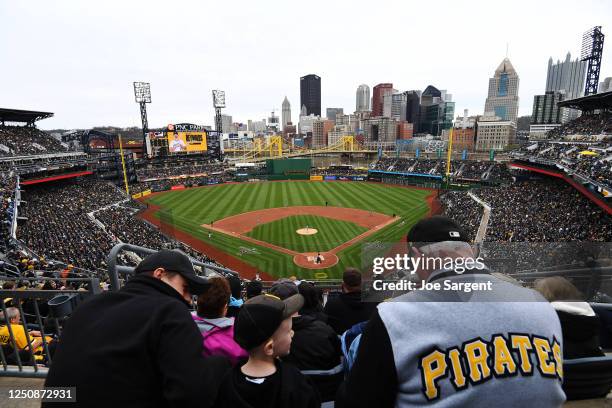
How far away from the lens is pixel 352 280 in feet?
13.6

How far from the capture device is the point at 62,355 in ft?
6.27

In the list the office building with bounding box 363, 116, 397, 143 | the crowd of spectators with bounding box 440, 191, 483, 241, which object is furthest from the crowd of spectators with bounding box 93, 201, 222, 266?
the office building with bounding box 363, 116, 397, 143

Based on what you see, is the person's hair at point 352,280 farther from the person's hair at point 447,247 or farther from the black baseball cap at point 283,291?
Result: the person's hair at point 447,247

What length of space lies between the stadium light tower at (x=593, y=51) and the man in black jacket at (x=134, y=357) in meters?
65.9

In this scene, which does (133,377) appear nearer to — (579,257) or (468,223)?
(579,257)

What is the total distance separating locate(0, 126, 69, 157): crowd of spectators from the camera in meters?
38.0

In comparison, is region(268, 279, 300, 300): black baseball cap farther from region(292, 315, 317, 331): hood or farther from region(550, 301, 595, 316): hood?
region(550, 301, 595, 316): hood

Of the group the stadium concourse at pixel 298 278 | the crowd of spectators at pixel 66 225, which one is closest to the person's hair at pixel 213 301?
the stadium concourse at pixel 298 278

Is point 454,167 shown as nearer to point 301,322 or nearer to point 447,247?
point 301,322

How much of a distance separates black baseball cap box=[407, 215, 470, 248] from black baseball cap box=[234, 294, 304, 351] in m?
Result: 1.08

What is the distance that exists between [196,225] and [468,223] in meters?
25.6

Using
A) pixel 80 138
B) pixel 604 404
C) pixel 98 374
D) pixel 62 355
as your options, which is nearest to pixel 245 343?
pixel 98 374

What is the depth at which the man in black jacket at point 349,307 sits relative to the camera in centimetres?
397

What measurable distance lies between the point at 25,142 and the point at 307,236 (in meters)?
40.5
